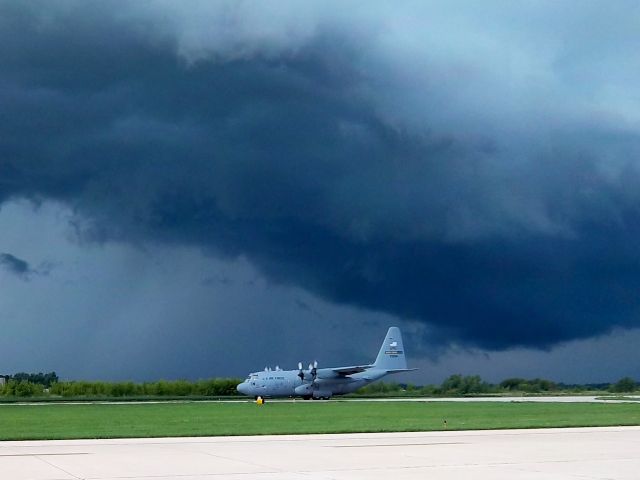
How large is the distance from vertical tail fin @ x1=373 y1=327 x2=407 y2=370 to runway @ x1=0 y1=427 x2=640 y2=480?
70272mm

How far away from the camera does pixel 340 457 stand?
21.8 m

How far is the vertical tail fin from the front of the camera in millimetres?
100812

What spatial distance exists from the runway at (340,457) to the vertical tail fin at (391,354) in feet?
231

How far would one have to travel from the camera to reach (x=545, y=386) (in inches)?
5797

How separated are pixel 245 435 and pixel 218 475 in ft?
44.3

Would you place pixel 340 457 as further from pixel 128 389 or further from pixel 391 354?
pixel 128 389

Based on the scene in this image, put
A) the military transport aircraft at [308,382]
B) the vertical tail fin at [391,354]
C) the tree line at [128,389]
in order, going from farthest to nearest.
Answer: the tree line at [128,389] → the vertical tail fin at [391,354] → the military transport aircraft at [308,382]

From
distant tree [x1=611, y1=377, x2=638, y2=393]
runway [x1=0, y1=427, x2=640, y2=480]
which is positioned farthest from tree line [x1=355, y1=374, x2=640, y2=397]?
runway [x1=0, y1=427, x2=640, y2=480]

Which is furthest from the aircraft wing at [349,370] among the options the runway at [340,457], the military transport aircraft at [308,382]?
the runway at [340,457]

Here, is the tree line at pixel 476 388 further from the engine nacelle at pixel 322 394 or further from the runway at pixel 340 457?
the runway at pixel 340 457

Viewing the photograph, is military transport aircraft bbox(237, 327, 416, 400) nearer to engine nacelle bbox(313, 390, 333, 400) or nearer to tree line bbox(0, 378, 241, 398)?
engine nacelle bbox(313, 390, 333, 400)

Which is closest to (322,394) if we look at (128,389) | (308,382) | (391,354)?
(308,382)

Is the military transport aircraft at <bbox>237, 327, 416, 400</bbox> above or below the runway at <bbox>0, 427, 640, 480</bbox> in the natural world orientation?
above

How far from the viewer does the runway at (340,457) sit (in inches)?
712
